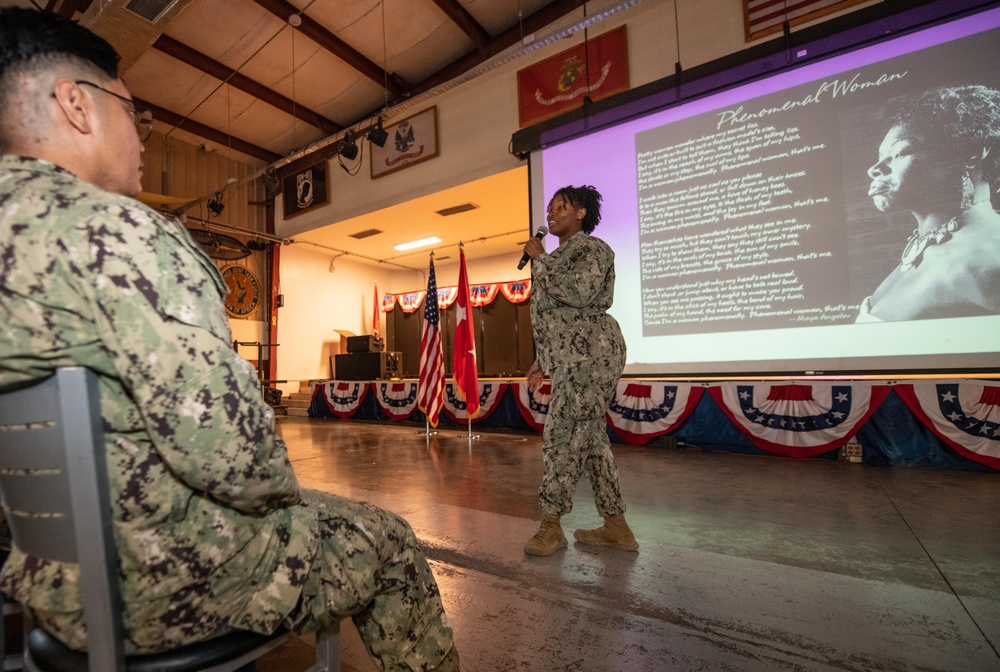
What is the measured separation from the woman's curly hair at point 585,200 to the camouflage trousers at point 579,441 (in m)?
0.65

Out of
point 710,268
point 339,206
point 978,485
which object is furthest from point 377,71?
point 978,485

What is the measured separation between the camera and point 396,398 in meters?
6.61

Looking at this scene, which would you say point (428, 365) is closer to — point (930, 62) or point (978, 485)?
point (978, 485)

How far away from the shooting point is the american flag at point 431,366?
16.3 ft

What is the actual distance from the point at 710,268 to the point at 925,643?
280 cm

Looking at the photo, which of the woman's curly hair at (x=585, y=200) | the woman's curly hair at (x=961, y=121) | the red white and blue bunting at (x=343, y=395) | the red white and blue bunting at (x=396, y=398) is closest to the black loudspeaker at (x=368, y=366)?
the red white and blue bunting at (x=343, y=395)

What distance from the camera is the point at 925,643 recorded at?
114cm

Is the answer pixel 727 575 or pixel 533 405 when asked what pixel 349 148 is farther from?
pixel 727 575

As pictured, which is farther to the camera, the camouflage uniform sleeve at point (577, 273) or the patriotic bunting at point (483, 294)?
the patriotic bunting at point (483, 294)

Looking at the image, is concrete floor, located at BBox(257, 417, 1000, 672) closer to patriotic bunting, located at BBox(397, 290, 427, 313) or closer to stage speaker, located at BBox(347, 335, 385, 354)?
stage speaker, located at BBox(347, 335, 385, 354)

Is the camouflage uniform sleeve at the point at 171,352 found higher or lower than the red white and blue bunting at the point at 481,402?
higher

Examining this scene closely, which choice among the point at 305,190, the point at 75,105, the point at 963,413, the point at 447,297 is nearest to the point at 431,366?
Answer: the point at 963,413

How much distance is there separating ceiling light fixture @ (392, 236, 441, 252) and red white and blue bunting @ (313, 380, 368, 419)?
3.06 m

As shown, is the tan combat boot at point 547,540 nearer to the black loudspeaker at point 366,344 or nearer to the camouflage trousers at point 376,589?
the camouflage trousers at point 376,589
